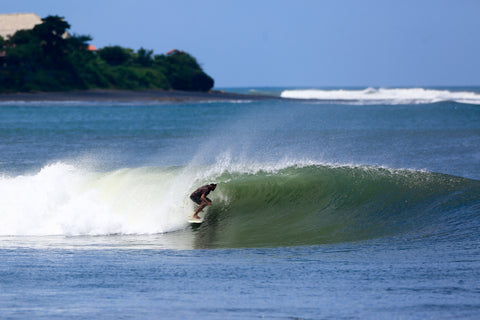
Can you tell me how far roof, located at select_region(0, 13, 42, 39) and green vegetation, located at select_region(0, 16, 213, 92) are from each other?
9882mm

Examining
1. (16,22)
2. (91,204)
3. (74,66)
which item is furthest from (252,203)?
(16,22)

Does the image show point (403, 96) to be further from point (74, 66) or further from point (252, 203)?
point (252, 203)

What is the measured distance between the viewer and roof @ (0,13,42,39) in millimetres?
117438

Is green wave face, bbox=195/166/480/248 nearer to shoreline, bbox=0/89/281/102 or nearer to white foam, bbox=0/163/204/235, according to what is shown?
white foam, bbox=0/163/204/235

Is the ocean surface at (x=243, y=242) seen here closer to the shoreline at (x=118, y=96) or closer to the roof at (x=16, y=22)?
the shoreline at (x=118, y=96)

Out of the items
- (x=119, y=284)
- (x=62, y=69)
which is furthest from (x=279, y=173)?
(x=62, y=69)

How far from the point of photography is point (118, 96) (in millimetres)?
104688

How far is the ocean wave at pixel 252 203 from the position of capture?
14.9 m

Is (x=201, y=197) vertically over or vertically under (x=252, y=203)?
over

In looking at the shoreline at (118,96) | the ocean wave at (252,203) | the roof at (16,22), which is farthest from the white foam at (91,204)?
the roof at (16,22)

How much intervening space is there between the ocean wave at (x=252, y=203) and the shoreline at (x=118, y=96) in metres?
77.3

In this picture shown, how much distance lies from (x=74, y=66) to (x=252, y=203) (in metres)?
88.8

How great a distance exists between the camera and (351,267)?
35.8 feet

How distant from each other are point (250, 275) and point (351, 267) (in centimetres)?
163
